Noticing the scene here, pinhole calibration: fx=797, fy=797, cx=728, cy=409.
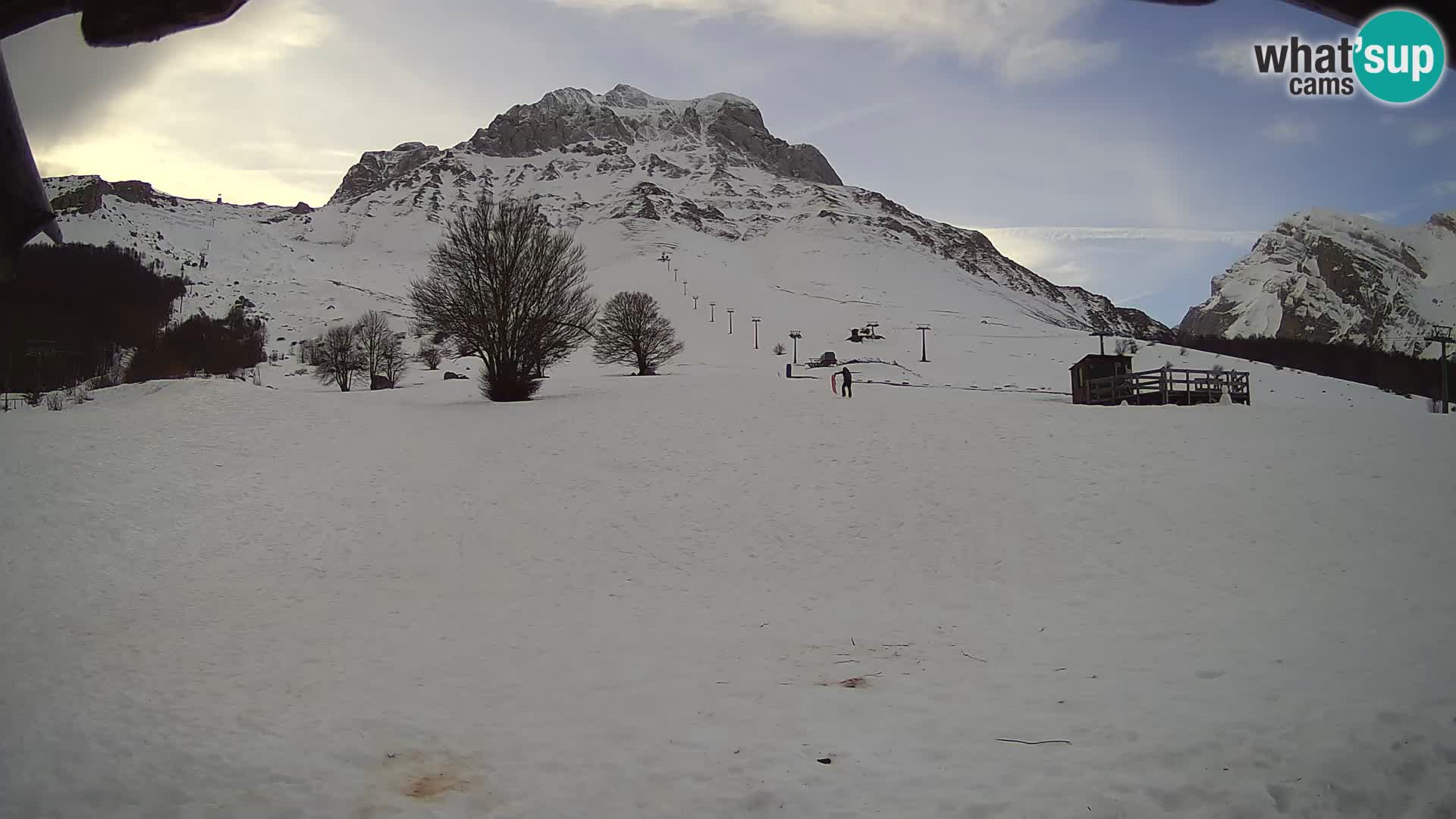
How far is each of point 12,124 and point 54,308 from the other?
41.7m

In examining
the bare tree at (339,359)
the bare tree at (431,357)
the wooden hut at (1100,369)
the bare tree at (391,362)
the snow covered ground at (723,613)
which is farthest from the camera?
the bare tree at (431,357)

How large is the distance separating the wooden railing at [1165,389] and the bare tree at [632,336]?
107 ft

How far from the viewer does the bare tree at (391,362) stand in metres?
70.2

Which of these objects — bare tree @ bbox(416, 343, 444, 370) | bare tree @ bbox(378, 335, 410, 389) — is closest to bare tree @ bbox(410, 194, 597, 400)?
bare tree @ bbox(378, 335, 410, 389)

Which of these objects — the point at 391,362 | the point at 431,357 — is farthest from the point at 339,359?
the point at 431,357

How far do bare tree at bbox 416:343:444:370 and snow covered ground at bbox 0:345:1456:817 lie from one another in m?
55.5

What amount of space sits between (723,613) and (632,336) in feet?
152

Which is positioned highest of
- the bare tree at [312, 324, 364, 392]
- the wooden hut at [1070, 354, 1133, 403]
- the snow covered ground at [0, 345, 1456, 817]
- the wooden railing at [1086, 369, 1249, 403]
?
the bare tree at [312, 324, 364, 392]

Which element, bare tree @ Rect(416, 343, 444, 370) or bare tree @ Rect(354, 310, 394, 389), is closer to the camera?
bare tree @ Rect(354, 310, 394, 389)

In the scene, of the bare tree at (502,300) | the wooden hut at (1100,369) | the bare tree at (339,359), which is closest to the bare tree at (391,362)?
the bare tree at (339,359)

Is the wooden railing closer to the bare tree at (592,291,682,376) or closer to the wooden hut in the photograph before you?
the wooden hut

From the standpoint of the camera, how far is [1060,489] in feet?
74.6

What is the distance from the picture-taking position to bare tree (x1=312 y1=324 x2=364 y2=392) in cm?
6347

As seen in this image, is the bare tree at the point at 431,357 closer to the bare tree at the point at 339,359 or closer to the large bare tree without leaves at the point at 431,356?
the large bare tree without leaves at the point at 431,356
